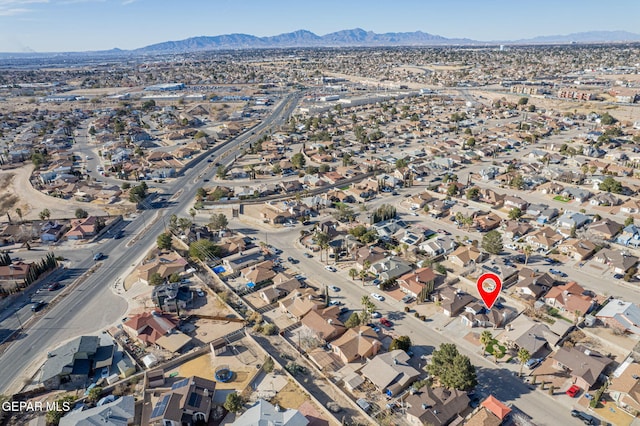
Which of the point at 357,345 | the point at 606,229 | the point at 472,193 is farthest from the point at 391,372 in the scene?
the point at 472,193

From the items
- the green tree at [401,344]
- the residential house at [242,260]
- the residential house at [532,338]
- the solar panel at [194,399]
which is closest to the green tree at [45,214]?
the residential house at [242,260]

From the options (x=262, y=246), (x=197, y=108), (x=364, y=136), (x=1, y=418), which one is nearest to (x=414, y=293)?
(x=262, y=246)

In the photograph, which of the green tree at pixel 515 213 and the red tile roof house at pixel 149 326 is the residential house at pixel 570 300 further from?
the red tile roof house at pixel 149 326

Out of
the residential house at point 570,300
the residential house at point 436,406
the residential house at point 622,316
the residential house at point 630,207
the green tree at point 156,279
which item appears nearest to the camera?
the residential house at point 436,406

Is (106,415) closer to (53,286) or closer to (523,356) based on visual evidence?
(53,286)

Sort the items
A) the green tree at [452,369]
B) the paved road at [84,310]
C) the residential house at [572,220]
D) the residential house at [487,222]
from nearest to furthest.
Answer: the green tree at [452,369]
the paved road at [84,310]
the residential house at [572,220]
the residential house at [487,222]

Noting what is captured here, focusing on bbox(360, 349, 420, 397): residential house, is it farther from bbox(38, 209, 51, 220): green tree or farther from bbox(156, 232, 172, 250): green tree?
bbox(38, 209, 51, 220): green tree

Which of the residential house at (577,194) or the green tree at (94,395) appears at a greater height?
the residential house at (577,194)

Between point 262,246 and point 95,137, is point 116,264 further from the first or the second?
point 95,137
